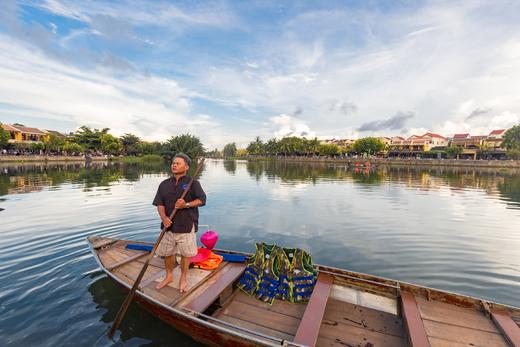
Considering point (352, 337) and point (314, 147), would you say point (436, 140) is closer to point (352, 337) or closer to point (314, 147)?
point (314, 147)

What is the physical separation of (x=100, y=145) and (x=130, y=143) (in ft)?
45.8

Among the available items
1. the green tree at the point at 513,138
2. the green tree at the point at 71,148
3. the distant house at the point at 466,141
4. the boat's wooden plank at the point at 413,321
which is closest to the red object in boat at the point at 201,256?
the boat's wooden plank at the point at 413,321

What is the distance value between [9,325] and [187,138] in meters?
101

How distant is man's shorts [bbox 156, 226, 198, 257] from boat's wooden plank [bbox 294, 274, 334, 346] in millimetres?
2431

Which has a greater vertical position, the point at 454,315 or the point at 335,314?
the point at 454,315

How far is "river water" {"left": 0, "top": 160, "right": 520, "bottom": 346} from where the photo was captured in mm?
5469

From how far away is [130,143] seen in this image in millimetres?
99938

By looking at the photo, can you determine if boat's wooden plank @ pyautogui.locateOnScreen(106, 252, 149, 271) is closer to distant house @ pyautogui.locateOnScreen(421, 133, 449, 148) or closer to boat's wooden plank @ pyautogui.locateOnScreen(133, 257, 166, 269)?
boat's wooden plank @ pyautogui.locateOnScreen(133, 257, 166, 269)

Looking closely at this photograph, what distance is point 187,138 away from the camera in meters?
102

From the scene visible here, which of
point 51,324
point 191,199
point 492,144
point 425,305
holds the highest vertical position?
point 492,144

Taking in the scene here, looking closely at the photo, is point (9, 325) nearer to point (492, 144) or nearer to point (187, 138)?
point (187, 138)

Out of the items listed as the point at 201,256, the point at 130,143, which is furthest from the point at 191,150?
the point at 201,256

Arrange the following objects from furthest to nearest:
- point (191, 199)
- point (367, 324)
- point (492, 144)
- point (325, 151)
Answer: point (325, 151), point (492, 144), point (191, 199), point (367, 324)

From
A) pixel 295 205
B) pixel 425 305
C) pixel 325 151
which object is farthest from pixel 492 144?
pixel 425 305
